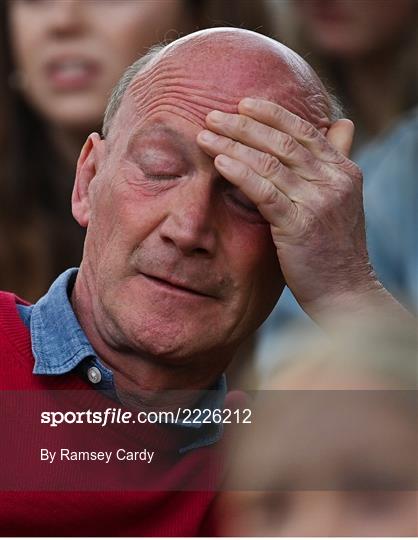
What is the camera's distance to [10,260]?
4.66 metres

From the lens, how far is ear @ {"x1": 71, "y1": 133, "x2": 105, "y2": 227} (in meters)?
2.67

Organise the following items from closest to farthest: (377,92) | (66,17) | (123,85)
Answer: (123,85), (377,92), (66,17)

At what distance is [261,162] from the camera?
2.41 metres

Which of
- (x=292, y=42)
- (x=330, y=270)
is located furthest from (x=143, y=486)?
(x=292, y=42)

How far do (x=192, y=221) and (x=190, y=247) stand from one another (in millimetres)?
48

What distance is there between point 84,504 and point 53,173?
8.89 feet

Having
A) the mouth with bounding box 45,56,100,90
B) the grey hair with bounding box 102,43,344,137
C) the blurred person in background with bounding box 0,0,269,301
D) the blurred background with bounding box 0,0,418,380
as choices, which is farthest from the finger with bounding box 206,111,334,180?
the mouth with bounding box 45,56,100,90

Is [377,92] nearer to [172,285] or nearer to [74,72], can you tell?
[74,72]

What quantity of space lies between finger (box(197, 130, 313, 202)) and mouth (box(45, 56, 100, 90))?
2307mm

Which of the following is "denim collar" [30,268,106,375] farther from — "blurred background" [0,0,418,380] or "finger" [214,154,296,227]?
"blurred background" [0,0,418,380]

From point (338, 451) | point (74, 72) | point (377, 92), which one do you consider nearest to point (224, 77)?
point (338, 451)

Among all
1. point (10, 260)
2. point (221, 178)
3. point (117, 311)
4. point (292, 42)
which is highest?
point (221, 178)

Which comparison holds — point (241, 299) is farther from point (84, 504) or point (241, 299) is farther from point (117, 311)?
point (84, 504)

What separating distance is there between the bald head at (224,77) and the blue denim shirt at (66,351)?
1.34ft
